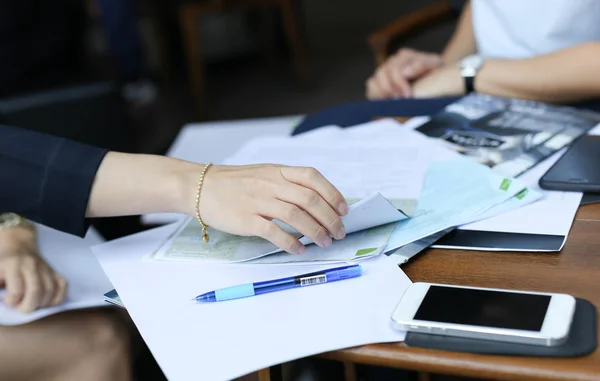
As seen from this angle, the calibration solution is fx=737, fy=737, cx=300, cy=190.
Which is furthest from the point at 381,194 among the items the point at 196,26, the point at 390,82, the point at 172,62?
the point at 172,62

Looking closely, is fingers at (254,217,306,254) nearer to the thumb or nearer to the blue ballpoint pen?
the blue ballpoint pen

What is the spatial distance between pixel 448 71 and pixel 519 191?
18.4 inches

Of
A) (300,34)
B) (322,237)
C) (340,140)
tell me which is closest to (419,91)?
(340,140)

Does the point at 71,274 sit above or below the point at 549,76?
below

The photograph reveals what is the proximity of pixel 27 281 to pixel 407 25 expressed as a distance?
1.01 metres

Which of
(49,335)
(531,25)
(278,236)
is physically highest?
(531,25)

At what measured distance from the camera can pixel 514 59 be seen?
1.13m

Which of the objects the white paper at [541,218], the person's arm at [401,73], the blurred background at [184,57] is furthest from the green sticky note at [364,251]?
the blurred background at [184,57]

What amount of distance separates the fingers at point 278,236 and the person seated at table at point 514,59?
1.66ft

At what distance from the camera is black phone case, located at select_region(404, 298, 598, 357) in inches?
21.5

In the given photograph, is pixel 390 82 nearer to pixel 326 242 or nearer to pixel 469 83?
pixel 469 83

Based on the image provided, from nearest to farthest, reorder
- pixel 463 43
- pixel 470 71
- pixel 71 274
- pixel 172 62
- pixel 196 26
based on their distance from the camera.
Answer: pixel 71 274 → pixel 470 71 → pixel 463 43 → pixel 196 26 → pixel 172 62

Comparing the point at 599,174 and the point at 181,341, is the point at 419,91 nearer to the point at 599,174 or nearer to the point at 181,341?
the point at 599,174

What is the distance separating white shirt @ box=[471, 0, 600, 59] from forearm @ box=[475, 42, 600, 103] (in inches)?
5.3
